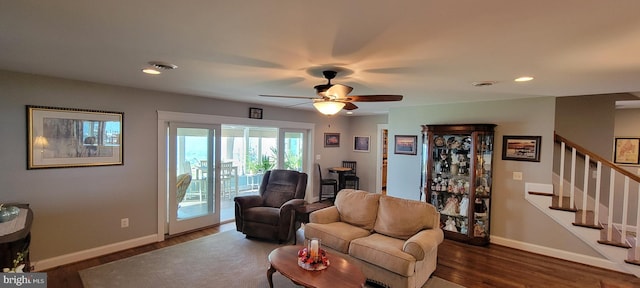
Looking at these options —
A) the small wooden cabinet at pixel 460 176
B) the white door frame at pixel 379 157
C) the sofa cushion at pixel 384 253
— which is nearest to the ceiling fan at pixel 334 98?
the sofa cushion at pixel 384 253

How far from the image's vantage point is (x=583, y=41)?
5.85 feet

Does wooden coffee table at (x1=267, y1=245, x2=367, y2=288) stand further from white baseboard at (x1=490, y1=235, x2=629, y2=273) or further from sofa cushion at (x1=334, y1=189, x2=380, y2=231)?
white baseboard at (x1=490, y1=235, x2=629, y2=273)

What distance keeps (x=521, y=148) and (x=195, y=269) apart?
469cm

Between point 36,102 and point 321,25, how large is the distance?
3505 millimetres

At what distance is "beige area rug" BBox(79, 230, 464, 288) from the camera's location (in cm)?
301

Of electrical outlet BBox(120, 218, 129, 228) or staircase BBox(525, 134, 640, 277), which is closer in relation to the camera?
staircase BBox(525, 134, 640, 277)

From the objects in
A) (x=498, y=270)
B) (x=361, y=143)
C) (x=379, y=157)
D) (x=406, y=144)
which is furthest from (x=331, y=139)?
(x=498, y=270)

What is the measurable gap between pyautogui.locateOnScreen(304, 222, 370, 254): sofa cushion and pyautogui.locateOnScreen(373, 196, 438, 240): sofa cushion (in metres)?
0.26

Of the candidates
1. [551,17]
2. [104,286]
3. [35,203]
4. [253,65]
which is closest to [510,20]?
[551,17]

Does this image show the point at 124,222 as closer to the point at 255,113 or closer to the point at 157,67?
the point at 157,67

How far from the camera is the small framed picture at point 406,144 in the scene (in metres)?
5.20

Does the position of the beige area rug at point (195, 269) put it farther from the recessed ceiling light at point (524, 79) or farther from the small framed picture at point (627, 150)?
the small framed picture at point (627, 150)

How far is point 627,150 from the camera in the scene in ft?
17.3

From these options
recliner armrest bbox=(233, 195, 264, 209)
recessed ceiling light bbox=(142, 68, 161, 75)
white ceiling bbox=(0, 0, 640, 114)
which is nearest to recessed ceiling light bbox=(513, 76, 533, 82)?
white ceiling bbox=(0, 0, 640, 114)
